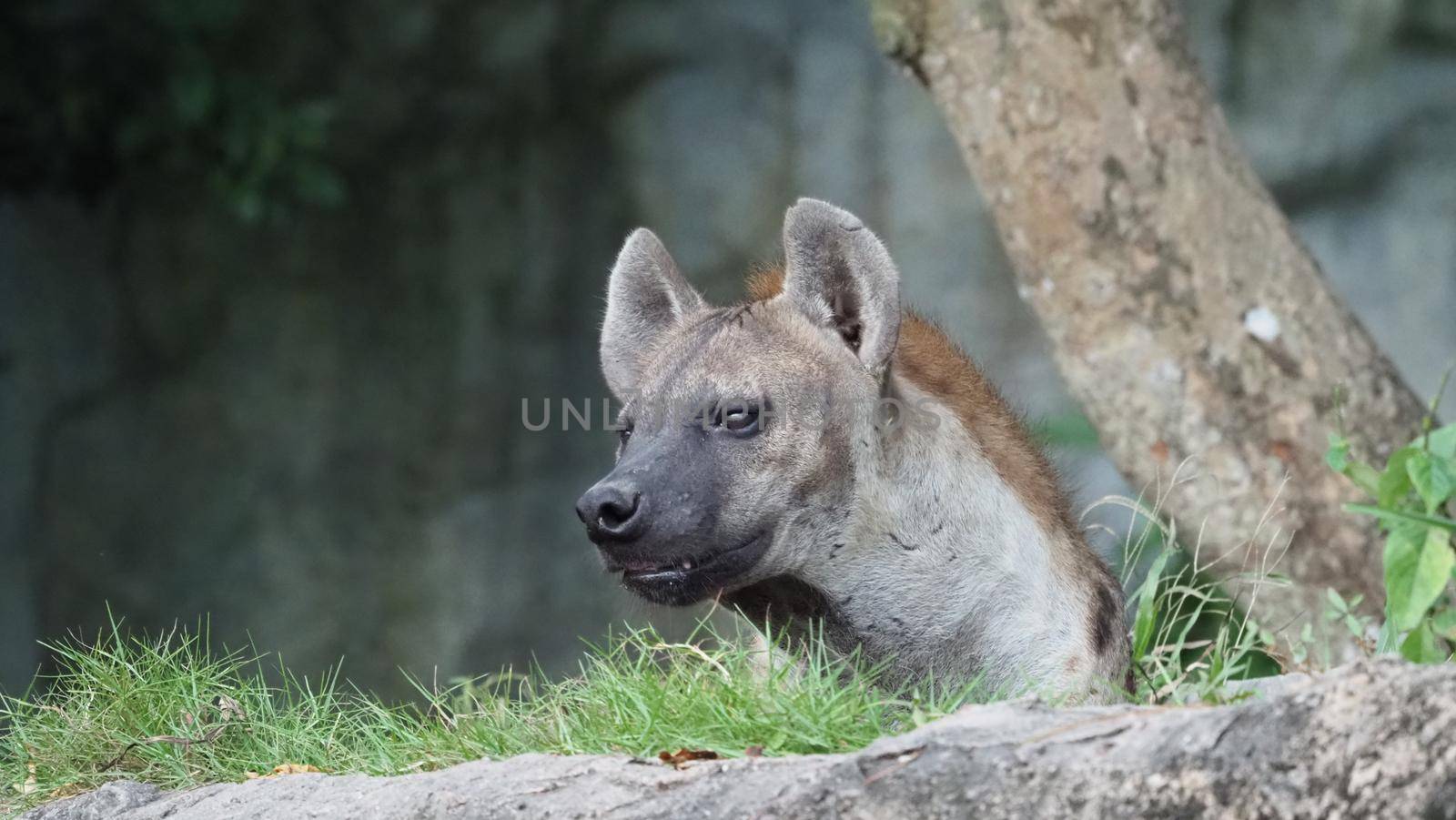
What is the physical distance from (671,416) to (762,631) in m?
0.52

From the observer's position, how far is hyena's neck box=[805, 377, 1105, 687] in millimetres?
3277

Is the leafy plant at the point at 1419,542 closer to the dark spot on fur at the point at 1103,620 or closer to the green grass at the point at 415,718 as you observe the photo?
the dark spot on fur at the point at 1103,620

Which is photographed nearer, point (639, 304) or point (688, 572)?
point (688, 572)

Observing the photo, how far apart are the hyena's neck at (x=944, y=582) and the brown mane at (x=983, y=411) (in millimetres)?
123

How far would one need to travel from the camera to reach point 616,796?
2449 millimetres

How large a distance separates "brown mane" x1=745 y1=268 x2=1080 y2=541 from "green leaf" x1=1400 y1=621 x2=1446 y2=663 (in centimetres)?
73

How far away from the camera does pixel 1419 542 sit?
3.19 m

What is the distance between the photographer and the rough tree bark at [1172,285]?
186 inches

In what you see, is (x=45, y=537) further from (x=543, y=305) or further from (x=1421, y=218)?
(x=1421, y=218)

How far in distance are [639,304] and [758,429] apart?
0.72 metres

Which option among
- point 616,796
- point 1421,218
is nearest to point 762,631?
point 616,796

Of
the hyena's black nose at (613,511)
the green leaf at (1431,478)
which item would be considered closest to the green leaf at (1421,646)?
the green leaf at (1431,478)

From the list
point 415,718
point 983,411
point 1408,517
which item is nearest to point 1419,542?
point 1408,517

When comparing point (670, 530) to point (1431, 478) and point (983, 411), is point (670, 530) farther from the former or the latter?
point (1431, 478)
